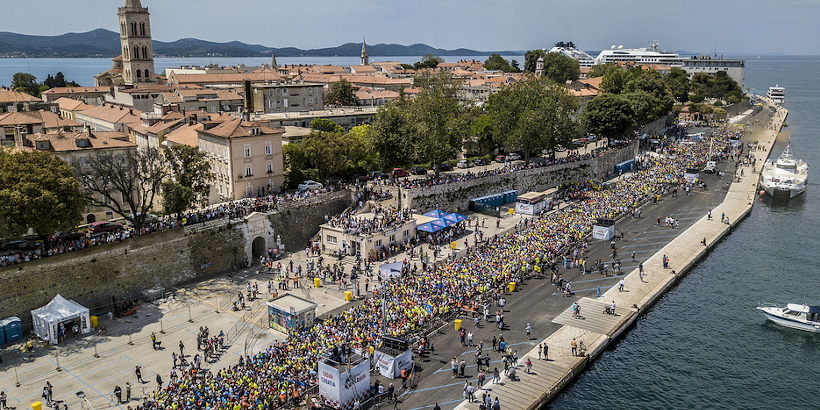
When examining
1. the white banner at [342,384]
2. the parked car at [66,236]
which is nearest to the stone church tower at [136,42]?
the parked car at [66,236]

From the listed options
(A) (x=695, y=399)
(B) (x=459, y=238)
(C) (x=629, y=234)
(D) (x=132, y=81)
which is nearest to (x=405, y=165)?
(B) (x=459, y=238)

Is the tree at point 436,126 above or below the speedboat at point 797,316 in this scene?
above

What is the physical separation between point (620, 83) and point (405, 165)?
6622cm

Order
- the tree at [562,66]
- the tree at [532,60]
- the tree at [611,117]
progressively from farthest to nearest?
the tree at [532,60] < the tree at [562,66] < the tree at [611,117]

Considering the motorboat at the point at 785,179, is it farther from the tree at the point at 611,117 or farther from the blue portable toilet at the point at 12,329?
the blue portable toilet at the point at 12,329

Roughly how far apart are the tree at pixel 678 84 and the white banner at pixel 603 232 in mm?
86160

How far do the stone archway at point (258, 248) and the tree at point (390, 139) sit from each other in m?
15.9

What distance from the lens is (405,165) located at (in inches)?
2347

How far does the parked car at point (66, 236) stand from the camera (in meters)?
37.6

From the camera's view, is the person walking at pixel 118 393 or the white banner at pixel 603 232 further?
the white banner at pixel 603 232

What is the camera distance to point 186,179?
42594 mm

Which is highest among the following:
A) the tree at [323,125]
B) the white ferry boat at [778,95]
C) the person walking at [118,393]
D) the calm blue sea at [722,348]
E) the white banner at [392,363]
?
the white ferry boat at [778,95]

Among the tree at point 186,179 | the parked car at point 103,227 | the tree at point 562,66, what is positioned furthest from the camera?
the tree at point 562,66

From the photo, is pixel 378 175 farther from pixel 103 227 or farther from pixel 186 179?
pixel 103 227
